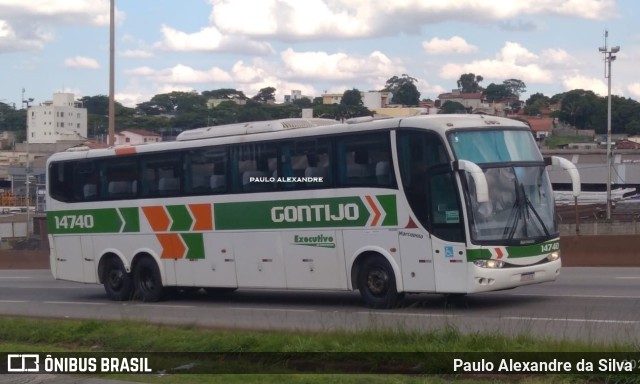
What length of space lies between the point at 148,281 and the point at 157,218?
1.57m

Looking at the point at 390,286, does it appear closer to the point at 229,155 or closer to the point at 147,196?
the point at 229,155

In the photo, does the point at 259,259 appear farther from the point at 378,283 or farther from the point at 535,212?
the point at 535,212

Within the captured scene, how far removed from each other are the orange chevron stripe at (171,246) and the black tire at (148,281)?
47 cm

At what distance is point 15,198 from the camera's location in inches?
2901

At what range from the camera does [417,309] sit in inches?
655

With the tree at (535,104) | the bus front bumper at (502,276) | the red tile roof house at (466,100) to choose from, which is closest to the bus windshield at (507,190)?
the bus front bumper at (502,276)

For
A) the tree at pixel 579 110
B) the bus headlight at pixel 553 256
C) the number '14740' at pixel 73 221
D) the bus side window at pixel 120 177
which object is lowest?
the bus headlight at pixel 553 256

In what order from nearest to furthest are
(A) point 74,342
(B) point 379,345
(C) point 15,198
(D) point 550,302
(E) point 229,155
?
(B) point 379,345, (A) point 74,342, (D) point 550,302, (E) point 229,155, (C) point 15,198

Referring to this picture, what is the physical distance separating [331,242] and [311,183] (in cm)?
115

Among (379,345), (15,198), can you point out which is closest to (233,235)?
(379,345)

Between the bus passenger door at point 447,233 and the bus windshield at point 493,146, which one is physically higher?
the bus windshield at point 493,146

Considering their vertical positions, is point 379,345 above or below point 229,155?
below

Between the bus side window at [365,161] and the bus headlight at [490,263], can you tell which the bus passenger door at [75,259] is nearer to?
the bus side window at [365,161]

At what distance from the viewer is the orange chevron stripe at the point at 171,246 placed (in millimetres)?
20562
